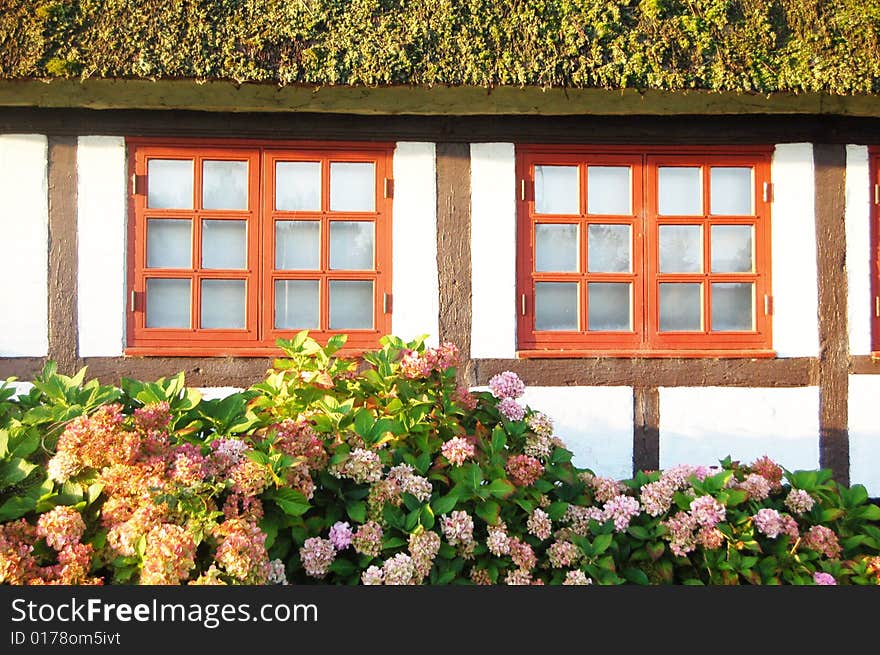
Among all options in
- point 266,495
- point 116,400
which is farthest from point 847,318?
point 116,400

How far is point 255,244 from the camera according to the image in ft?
14.5

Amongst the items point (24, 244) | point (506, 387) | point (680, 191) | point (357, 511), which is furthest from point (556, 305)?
point (24, 244)

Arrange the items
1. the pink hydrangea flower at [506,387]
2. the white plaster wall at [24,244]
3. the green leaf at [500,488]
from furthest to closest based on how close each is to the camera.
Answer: the white plaster wall at [24,244]
the pink hydrangea flower at [506,387]
the green leaf at [500,488]

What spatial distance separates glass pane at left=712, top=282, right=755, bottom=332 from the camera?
455cm

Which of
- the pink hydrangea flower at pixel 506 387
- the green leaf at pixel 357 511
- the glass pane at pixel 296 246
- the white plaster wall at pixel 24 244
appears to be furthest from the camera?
the glass pane at pixel 296 246

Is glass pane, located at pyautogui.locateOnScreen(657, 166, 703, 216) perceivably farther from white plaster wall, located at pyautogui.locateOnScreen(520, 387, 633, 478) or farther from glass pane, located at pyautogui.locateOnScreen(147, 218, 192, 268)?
glass pane, located at pyautogui.locateOnScreen(147, 218, 192, 268)

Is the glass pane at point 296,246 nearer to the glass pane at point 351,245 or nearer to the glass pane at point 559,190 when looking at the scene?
the glass pane at point 351,245

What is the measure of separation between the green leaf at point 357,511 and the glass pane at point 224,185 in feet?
7.63

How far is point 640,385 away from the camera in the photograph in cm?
441

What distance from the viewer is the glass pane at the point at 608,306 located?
4520 mm

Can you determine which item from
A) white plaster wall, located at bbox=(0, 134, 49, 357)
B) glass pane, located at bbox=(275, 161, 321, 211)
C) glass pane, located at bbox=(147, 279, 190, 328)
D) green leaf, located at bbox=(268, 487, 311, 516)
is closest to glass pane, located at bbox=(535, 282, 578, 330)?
glass pane, located at bbox=(275, 161, 321, 211)

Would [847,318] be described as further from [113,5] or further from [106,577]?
[113,5]

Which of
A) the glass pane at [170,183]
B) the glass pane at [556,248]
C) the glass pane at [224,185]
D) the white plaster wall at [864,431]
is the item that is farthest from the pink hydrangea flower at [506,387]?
the white plaster wall at [864,431]

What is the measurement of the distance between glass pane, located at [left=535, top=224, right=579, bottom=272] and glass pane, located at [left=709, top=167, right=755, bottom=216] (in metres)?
0.87
